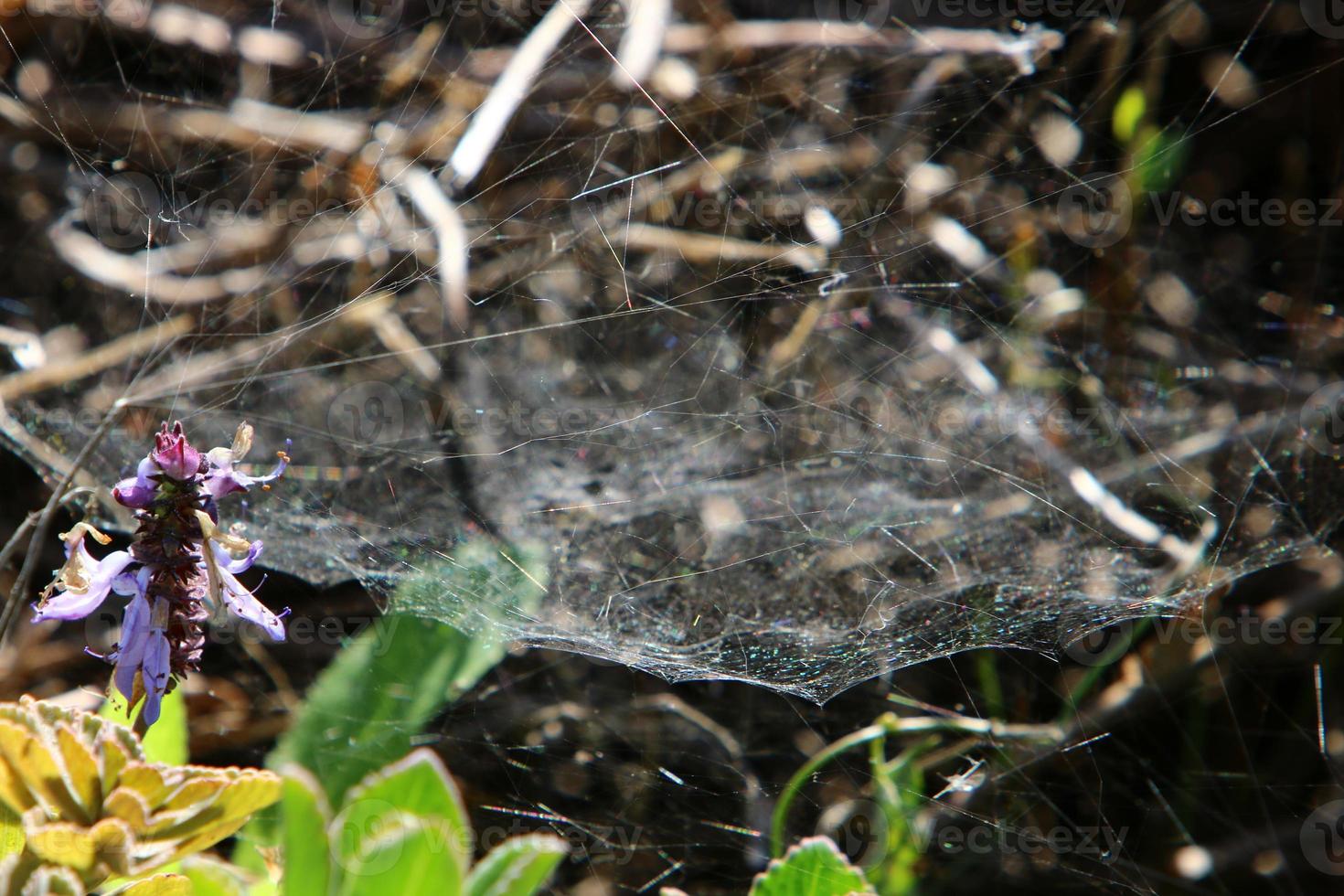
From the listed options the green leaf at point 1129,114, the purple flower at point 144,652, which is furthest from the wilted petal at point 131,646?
the green leaf at point 1129,114

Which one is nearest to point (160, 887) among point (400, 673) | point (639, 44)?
point (400, 673)

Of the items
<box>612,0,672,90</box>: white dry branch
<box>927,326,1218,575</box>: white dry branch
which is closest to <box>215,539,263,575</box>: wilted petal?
<box>927,326,1218,575</box>: white dry branch

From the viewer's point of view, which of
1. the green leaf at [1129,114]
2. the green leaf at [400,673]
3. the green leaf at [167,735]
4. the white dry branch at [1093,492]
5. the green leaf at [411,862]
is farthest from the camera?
the green leaf at [1129,114]

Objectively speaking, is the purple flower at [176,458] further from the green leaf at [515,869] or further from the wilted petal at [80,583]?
the green leaf at [515,869]

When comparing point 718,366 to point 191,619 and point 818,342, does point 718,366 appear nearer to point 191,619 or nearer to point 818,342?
point 818,342

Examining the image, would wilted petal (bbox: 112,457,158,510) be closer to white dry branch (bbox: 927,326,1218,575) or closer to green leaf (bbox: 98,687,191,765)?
green leaf (bbox: 98,687,191,765)

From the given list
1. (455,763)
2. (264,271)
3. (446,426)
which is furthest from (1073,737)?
(264,271)

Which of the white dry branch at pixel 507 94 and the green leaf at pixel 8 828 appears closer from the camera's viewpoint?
the green leaf at pixel 8 828
